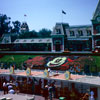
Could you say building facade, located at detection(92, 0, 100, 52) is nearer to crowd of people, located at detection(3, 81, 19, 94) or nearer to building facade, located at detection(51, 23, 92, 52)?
building facade, located at detection(51, 23, 92, 52)

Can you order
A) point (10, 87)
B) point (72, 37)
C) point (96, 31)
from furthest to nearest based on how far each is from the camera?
1. point (72, 37)
2. point (96, 31)
3. point (10, 87)

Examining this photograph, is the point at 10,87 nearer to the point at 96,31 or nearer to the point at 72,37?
the point at 96,31

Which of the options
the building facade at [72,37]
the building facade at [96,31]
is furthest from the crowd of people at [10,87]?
the building facade at [72,37]

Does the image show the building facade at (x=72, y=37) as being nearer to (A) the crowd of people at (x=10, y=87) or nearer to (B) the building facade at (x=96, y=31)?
(B) the building facade at (x=96, y=31)

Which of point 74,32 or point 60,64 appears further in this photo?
point 74,32

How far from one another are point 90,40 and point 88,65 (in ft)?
54.6

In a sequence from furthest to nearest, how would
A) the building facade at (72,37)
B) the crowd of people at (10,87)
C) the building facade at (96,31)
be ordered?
the building facade at (72,37), the building facade at (96,31), the crowd of people at (10,87)

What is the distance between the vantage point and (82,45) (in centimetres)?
4619

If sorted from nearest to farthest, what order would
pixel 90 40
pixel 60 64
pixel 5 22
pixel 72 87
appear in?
pixel 72 87 < pixel 60 64 < pixel 90 40 < pixel 5 22

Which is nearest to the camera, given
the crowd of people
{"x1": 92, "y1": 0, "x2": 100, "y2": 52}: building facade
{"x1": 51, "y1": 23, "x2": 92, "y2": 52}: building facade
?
the crowd of people

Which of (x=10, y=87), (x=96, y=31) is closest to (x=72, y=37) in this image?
(x=96, y=31)

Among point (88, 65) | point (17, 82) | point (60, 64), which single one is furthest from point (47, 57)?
point (17, 82)

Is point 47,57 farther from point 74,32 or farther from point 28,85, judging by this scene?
point 28,85

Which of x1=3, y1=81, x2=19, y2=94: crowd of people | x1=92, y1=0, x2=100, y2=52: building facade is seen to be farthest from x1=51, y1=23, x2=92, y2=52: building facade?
x1=3, y1=81, x2=19, y2=94: crowd of people
